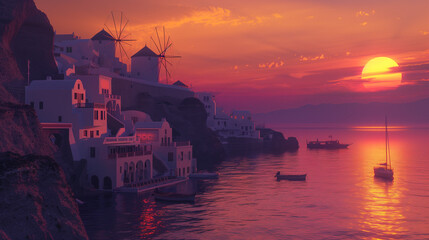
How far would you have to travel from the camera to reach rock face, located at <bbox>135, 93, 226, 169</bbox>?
127562mm

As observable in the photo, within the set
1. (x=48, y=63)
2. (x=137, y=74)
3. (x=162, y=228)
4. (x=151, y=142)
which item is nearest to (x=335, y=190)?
(x=151, y=142)

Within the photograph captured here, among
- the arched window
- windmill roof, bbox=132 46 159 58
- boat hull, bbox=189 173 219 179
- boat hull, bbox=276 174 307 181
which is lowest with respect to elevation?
boat hull, bbox=276 174 307 181

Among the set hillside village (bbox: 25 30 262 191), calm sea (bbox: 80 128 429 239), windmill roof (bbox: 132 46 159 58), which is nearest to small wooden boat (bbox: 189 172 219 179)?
hillside village (bbox: 25 30 262 191)

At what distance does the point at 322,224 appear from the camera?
5606 cm

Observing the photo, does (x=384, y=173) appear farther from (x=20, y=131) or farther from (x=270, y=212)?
(x=20, y=131)

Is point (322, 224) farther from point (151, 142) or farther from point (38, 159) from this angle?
point (151, 142)

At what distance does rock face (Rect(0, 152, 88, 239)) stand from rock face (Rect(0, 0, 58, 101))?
177ft

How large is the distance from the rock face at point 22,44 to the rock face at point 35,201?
5402cm

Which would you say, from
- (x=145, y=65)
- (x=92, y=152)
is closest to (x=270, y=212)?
(x=92, y=152)

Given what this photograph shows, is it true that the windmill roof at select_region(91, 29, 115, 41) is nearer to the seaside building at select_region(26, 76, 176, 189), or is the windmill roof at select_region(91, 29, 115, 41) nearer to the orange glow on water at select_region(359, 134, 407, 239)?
the seaside building at select_region(26, 76, 176, 189)

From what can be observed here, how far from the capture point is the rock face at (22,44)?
7944cm

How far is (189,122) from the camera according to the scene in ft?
458

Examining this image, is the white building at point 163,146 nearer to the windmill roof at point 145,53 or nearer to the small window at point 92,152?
the small window at point 92,152

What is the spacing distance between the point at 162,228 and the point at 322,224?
763 inches
